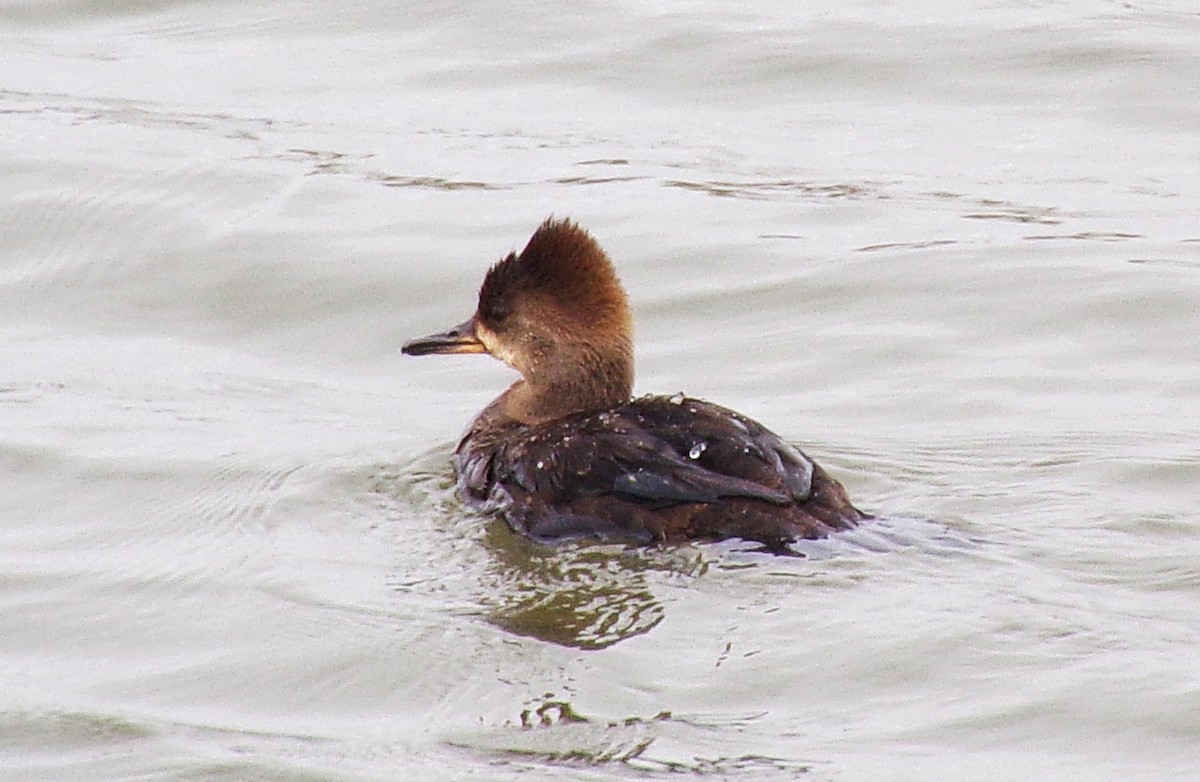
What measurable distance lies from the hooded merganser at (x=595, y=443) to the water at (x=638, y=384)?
12 cm

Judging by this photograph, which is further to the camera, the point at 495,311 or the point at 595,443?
the point at 495,311

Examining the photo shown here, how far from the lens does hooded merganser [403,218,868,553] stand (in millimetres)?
6074

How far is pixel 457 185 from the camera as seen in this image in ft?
32.7

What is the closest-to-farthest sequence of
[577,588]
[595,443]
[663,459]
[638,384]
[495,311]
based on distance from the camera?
[577,588]
[663,459]
[595,443]
[495,311]
[638,384]

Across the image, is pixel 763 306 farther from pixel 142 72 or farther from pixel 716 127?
pixel 142 72

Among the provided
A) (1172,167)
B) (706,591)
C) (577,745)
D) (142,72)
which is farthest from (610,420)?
(142,72)

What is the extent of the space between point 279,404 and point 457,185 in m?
2.49

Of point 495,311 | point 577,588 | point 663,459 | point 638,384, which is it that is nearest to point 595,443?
point 663,459

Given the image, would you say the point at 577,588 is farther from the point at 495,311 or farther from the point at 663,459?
the point at 495,311

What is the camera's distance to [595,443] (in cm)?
634

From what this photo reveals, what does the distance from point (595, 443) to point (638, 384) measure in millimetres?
1587

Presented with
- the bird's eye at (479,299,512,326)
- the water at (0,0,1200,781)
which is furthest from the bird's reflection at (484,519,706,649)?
the bird's eye at (479,299,512,326)

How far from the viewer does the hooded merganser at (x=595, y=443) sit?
239 inches

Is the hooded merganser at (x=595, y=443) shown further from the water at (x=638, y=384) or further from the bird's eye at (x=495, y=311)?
the water at (x=638, y=384)
